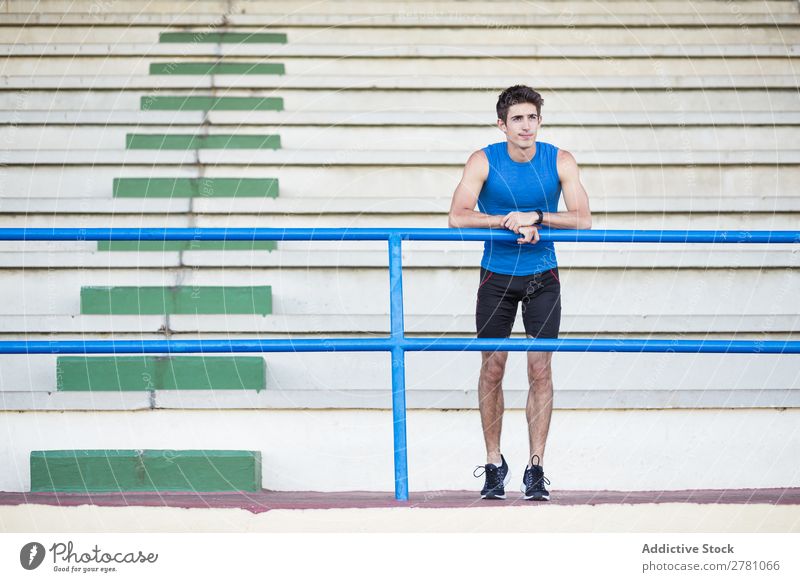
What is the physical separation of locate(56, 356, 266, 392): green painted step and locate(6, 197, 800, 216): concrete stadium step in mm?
935

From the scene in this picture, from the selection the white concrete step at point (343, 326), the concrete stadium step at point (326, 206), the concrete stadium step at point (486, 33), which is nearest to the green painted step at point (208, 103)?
the concrete stadium step at point (486, 33)

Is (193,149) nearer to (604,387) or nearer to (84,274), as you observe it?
(84,274)

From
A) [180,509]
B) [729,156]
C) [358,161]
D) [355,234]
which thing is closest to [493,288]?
[355,234]

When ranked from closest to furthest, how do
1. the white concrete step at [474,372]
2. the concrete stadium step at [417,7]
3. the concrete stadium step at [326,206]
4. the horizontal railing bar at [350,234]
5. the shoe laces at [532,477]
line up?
1. the horizontal railing bar at [350,234]
2. the shoe laces at [532,477]
3. the white concrete step at [474,372]
4. the concrete stadium step at [326,206]
5. the concrete stadium step at [417,7]

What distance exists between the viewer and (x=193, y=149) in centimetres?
591

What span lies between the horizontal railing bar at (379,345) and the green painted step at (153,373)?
122 centimetres

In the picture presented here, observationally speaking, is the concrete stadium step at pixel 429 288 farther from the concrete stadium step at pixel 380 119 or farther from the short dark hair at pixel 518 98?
the short dark hair at pixel 518 98

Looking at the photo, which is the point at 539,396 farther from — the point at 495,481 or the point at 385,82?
the point at 385,82

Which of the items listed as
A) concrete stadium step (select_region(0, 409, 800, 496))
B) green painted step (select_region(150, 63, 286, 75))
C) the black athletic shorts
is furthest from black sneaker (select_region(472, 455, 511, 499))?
green painted step (select_region(150, 63, 286, 75))

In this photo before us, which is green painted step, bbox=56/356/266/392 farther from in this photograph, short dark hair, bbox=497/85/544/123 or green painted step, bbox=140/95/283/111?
green painted step, bbox=140/95/283/111

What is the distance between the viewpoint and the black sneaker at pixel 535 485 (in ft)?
11.9

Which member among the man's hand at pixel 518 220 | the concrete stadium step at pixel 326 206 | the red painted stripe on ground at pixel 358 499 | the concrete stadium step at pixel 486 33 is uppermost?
the concrete stadium step at pixel 486 33

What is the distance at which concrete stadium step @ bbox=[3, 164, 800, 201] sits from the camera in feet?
18.7

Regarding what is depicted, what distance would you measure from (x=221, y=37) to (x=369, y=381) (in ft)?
9.36
